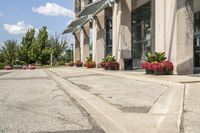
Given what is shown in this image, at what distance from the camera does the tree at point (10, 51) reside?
348 ft

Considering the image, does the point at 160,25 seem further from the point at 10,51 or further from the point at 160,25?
the point at 10,51

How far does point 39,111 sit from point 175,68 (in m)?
16.6

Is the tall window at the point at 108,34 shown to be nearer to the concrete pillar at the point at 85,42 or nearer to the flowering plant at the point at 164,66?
the concrete pillar at the point at 85,42

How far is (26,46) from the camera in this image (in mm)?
100000

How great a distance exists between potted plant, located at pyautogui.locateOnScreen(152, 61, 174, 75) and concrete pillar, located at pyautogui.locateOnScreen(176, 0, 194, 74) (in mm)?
489

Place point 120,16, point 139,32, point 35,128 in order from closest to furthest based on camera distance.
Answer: point 35,128
point 120,16
point 139,32

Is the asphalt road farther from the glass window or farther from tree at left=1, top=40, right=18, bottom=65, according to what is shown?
tree at left=1, top=40, right=18, bottom=65

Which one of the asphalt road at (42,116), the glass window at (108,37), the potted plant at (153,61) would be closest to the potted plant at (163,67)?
the potted plant at (153,61)


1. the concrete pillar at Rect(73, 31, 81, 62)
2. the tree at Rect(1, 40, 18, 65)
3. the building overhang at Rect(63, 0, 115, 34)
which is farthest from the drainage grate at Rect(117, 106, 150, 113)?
the tree at Rect(1, 40, 18, 65)

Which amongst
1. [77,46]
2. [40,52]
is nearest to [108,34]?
[77,46]

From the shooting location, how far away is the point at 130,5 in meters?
40.9

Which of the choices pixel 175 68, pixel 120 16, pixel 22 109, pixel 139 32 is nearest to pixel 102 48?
pixel 139 32

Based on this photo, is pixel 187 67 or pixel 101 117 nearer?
pixel 101 117

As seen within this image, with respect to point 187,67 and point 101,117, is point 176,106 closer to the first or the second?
point 101,117
